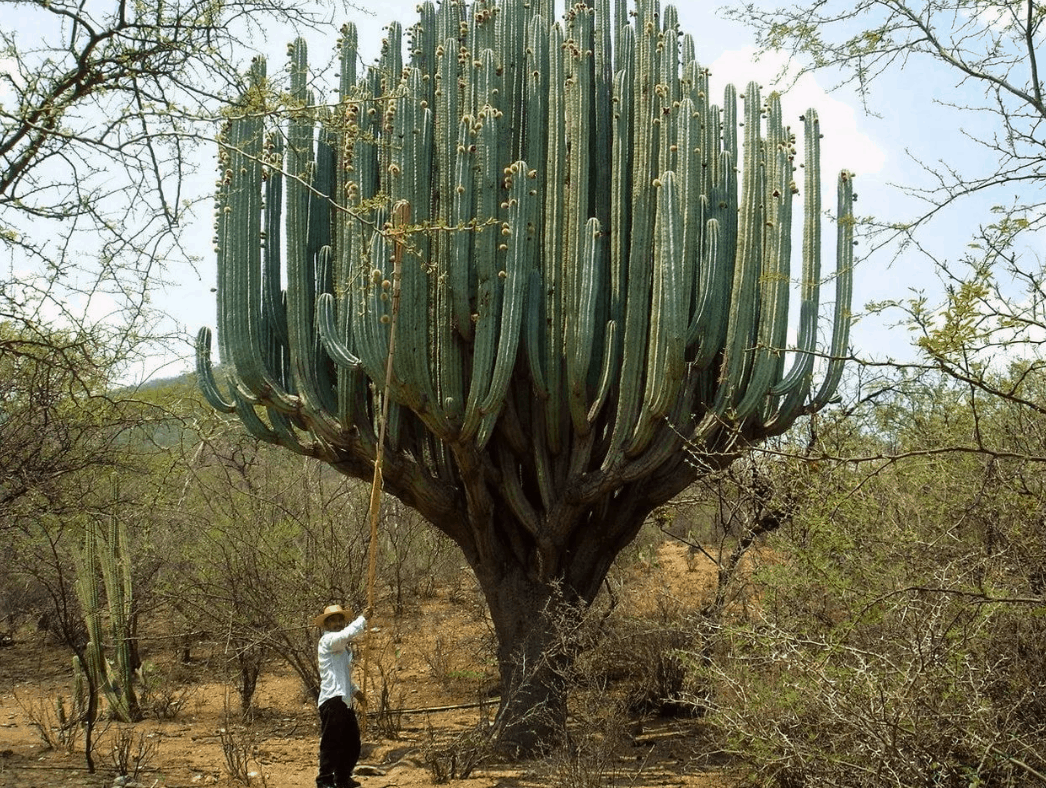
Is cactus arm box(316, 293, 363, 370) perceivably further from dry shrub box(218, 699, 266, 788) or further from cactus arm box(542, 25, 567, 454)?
dry shrub box(218, 699, 266, 788)

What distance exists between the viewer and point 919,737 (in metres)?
4.40

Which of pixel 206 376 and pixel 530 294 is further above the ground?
pixel 530 294

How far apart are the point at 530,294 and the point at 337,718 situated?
10.1ft

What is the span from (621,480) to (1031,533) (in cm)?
270

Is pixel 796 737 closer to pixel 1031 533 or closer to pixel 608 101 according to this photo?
pixel 1031 533

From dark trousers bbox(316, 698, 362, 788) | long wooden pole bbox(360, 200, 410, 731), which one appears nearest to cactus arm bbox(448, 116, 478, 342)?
long wooden pole bbox(360, 200, 410, 731)

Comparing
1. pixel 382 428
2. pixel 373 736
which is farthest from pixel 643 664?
pixel 382 428

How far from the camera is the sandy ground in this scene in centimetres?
696

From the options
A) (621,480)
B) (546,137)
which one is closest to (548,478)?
(621,480)

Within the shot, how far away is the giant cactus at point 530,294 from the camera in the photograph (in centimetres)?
707

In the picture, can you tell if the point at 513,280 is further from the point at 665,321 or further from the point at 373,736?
the point at 373,736

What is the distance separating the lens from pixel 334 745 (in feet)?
20.7

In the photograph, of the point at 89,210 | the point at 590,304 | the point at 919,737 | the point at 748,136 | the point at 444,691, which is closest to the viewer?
the point at 919,737

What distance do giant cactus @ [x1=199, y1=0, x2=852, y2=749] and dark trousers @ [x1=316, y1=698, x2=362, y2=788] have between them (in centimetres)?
150
